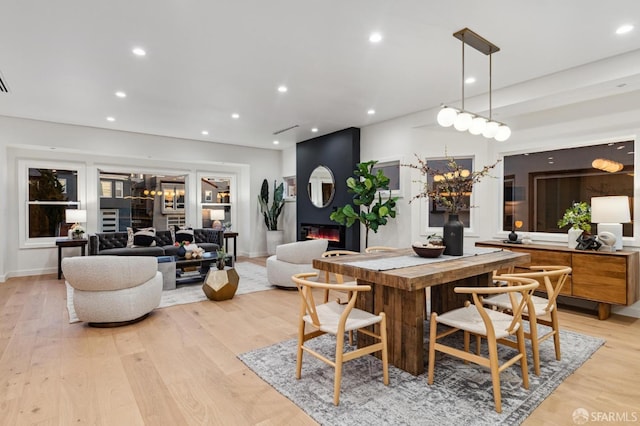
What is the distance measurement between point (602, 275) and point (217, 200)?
7.65 meters

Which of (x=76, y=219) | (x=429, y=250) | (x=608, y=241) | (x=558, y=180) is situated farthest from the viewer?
(x=76, y=219)

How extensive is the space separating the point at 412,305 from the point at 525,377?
0.86 meters

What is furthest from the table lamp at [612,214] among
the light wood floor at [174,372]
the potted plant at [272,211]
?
the potted plant at [272,211]

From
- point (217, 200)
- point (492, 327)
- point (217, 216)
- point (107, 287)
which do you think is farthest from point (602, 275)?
point (217, 200)

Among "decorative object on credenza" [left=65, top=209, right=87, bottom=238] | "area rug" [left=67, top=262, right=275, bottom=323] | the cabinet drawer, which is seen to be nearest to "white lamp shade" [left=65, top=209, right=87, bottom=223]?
"decorative object on credenza" [left=65, top=209, right=87, bottom=238]

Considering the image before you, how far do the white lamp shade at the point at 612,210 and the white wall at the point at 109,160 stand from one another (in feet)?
22.5

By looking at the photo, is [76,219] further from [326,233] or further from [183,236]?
[326,233]

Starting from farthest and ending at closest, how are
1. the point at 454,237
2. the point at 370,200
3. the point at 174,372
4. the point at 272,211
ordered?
1. the point at 272,211
2. the point at 370,200
3. the point at 454,237
4. the point at 174,372

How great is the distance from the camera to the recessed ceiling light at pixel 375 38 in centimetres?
311

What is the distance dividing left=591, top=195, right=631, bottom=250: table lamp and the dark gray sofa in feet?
20.2

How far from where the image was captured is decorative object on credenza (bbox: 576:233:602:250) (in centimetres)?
392

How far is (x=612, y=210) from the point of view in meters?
3.75

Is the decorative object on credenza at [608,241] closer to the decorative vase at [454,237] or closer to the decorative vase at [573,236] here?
the decorative vase at [573,236]

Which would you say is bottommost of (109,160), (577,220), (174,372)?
(174,372)
